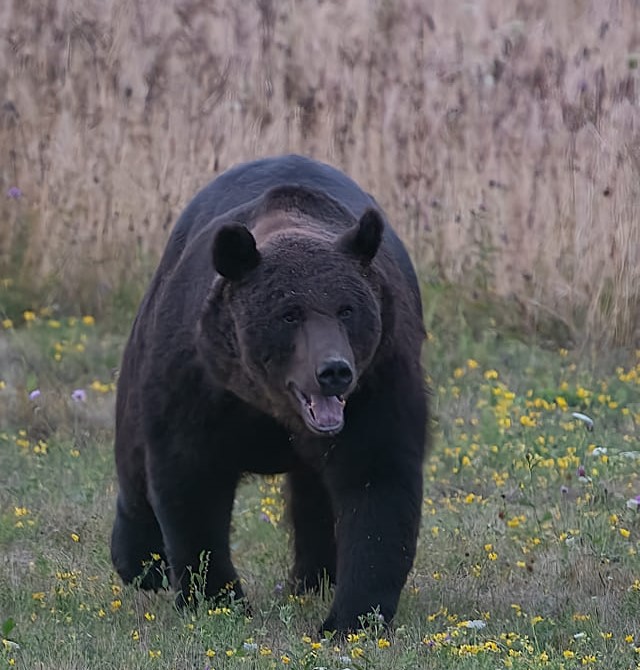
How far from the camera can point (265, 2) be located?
11.6 metres

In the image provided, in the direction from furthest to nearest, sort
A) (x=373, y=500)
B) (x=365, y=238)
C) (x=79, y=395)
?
1. (x=79, y=395)
2. (x=373, y=500)
3. (x=365, y=238)

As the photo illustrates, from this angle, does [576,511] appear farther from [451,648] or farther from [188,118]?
[188,118]

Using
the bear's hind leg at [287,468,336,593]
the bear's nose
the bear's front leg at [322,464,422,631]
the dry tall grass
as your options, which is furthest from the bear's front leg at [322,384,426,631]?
the dry tall grass

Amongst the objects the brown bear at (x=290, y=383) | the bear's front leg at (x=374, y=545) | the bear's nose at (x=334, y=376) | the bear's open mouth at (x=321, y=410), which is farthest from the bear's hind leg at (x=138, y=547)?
the bear's nose at (x=334, y=376)

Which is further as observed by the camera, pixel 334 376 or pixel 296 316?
pixel 296 316

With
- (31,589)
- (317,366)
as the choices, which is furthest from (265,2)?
(317,366)

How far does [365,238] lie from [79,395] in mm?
4085

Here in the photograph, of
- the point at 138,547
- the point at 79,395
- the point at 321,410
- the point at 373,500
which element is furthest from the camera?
the point at 79,395

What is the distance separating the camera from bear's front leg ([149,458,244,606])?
539 centimetres

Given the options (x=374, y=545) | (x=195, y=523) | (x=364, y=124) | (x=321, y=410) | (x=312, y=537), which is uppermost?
(x=321, y=410)

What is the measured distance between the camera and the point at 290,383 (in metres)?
4.98

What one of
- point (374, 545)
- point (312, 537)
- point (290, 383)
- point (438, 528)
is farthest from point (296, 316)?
point (438, 528)

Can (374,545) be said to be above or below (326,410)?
below

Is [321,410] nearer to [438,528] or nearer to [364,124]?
[438,528]
